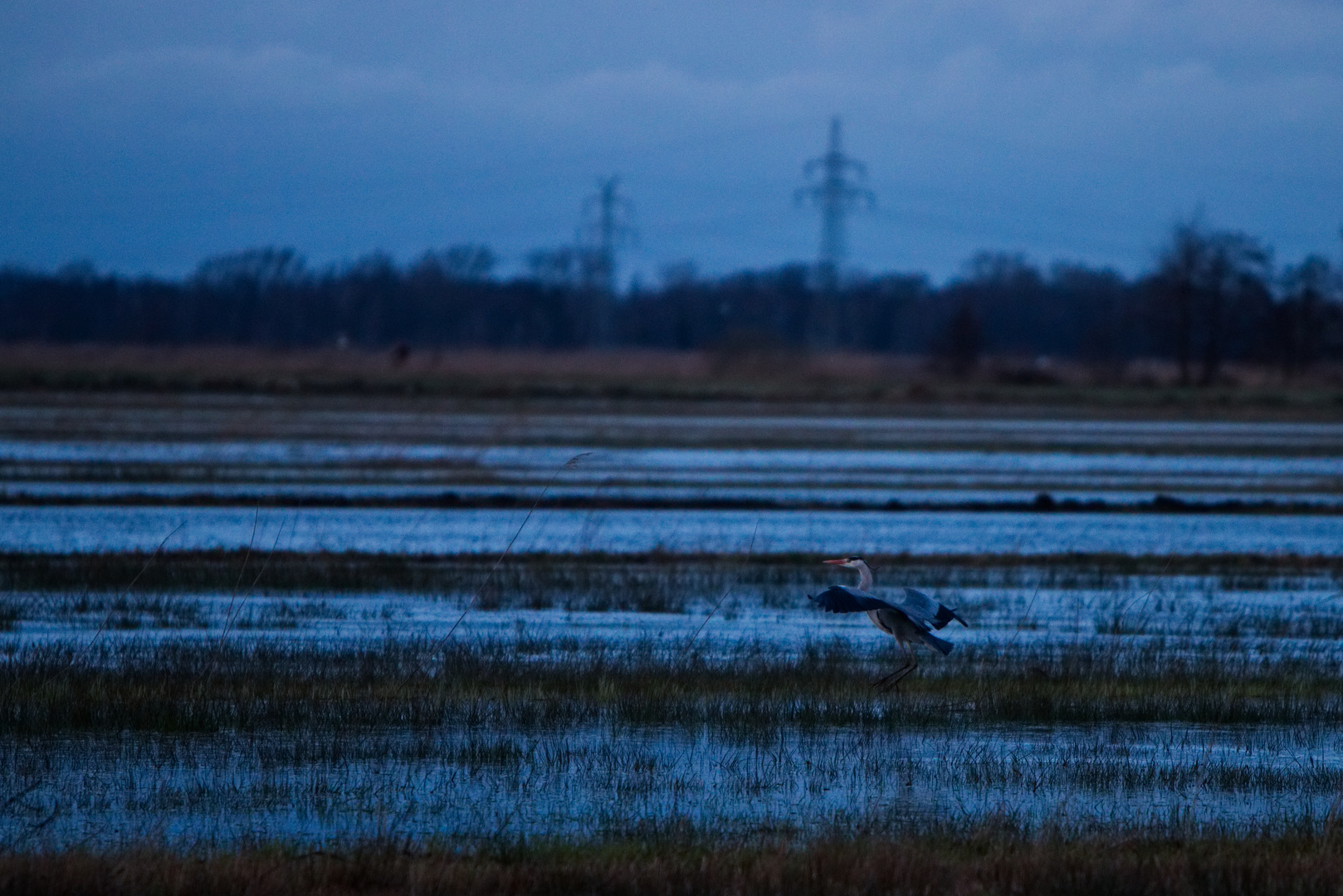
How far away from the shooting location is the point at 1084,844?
22.8ft

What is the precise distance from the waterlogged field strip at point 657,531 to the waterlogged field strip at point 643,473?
4.82ft

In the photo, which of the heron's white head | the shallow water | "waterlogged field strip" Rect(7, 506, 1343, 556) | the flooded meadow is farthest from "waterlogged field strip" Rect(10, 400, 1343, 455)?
the shallow water

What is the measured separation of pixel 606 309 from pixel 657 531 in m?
88.4

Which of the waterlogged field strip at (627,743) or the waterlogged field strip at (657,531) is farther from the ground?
the waterlogged field strip at (627,743)

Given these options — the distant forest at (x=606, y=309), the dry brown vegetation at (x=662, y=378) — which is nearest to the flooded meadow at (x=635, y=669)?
the dry brown vegetation at (x=662, y=378)

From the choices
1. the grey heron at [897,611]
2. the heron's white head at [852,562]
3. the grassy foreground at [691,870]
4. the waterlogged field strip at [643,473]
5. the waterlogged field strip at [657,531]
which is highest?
the heron's white head at [852,562]

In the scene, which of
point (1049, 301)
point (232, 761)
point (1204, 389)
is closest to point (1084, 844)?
point (232, 761)

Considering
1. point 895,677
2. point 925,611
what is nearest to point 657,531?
point 895,677

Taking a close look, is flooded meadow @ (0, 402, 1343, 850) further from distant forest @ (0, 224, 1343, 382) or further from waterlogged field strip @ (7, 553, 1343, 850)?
distant forest @ (0, 224, 1343, 382)

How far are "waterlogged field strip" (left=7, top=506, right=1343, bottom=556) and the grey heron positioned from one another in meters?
8.53

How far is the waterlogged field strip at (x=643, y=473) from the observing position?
26.8m

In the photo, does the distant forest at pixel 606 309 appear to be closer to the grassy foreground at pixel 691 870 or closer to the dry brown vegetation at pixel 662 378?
the dry brown vegetation at pixel 662 378

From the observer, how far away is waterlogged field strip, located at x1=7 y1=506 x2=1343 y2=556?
1975cm

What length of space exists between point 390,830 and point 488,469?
23760 millimetres
